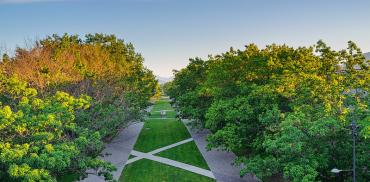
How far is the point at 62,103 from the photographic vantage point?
62.6ft

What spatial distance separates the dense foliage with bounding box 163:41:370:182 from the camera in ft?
54.4

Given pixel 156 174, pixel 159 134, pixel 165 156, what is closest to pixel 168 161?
pixel 165 156

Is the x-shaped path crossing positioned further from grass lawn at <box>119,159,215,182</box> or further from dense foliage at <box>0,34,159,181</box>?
dense foliage at <box>0,34,159,181</box>

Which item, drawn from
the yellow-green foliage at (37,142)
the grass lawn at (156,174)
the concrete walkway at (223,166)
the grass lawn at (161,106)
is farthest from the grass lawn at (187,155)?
the grass lawn at (161,106)

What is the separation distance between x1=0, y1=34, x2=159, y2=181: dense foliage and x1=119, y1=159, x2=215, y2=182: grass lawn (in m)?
2.70

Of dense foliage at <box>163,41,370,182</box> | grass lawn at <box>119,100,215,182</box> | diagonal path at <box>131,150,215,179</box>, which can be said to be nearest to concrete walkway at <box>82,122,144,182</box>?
grass lawn at <box>119,100,215,182</box>

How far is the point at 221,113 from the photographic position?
1000 inches

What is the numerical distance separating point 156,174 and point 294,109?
12285 millimetres

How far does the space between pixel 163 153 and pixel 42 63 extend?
1366cm

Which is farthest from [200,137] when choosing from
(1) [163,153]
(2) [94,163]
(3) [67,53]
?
(2) [94,163]

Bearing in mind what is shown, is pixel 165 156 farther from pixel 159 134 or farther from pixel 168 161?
pixel 159 134

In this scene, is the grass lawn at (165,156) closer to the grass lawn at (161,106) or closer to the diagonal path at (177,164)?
the diagonal path at (177,164)

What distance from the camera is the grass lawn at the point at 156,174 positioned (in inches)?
1006

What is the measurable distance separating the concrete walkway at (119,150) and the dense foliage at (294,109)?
27.9 feet
